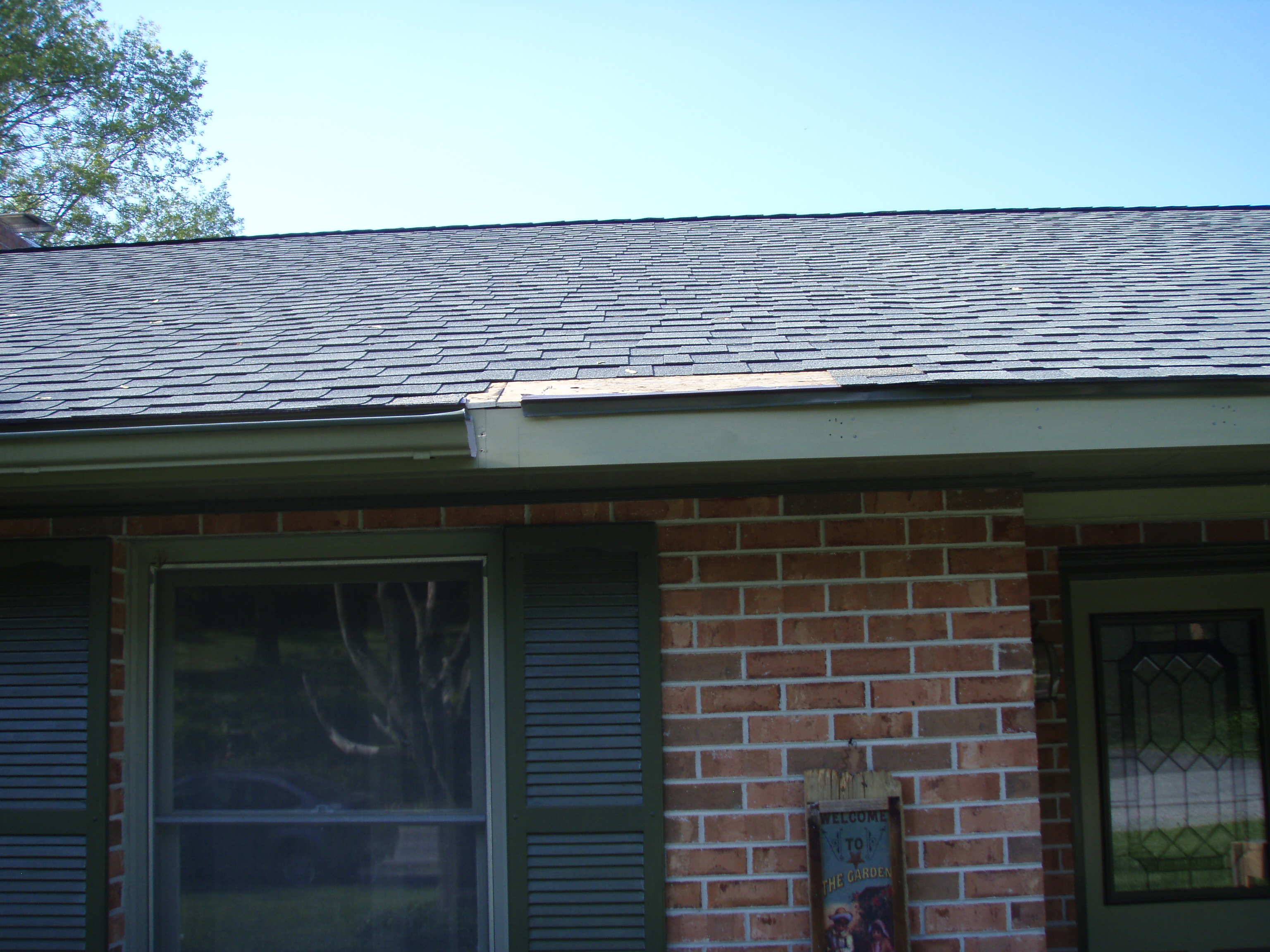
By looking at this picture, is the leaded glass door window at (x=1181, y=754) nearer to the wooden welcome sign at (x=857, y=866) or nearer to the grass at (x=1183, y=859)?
the grass at (x=1183, y=859)

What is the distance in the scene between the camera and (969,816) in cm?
294

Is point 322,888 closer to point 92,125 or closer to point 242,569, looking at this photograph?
point 242,569

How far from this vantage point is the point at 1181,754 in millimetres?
3896

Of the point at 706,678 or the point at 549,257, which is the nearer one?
the point at 706,678

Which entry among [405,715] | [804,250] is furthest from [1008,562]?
[804,250]

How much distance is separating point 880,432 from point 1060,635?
1.95 m

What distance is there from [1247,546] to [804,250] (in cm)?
254

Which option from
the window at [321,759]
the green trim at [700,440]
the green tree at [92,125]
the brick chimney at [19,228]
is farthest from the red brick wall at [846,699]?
the green tree at [92,125]

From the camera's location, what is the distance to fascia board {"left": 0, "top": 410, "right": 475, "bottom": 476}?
243 cm

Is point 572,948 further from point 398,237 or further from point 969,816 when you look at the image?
point 398,237

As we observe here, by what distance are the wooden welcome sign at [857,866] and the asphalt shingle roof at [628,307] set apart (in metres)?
1.25

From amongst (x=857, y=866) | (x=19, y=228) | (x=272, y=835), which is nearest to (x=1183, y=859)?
(x=857, y=866)

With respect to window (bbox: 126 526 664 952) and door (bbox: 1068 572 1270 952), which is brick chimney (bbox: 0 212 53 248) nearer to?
window (bbox: 126 526 664 952)

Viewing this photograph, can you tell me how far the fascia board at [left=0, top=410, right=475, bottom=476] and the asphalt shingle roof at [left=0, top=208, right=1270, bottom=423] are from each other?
9 centimetres
